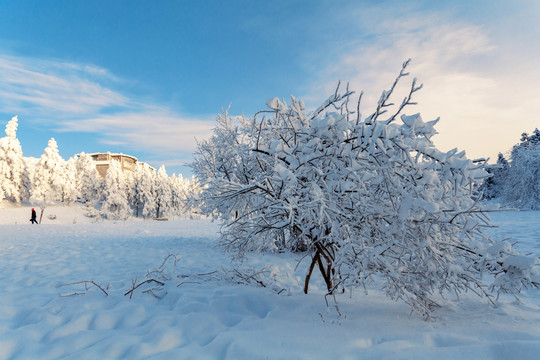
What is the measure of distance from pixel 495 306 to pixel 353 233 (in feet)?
7.07

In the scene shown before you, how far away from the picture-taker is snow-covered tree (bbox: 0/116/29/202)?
132 feet

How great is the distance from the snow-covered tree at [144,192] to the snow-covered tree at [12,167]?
1622cm

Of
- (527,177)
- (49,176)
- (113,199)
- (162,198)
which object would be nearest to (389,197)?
(527,177)

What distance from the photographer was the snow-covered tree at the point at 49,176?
141 feet

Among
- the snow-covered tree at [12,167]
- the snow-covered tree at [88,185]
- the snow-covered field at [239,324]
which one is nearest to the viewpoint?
the snow-covered field at [239,324]

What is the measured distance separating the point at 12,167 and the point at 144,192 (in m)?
19.0

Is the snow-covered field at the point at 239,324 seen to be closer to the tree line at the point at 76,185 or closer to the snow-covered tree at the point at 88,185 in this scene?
the tree line at the point at 76,185

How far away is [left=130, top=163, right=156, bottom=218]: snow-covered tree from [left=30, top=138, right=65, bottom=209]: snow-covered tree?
11.6m

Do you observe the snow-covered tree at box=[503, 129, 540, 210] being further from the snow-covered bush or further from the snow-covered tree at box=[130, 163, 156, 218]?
the snow-covered tree at box=[130, 163, 156, 218]

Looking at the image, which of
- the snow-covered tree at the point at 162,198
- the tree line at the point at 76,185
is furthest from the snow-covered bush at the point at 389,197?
the snow-covered tree at the point at 162,198

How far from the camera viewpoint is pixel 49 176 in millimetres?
43875

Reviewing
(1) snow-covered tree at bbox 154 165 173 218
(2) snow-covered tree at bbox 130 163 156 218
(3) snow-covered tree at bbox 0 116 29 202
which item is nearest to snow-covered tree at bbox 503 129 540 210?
(1) snow-covered tree at bbox 154 165 173 218

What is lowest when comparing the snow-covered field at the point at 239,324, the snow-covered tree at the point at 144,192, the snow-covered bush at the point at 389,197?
the snow-covered field at the point at 239,324

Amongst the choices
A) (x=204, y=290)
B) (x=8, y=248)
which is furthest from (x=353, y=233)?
(x=8, y=248)
